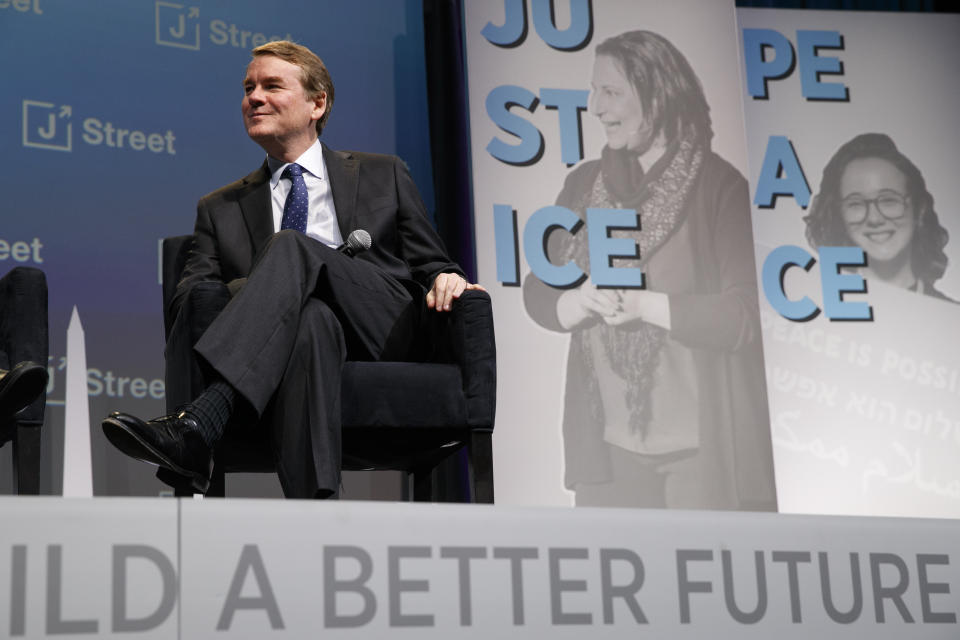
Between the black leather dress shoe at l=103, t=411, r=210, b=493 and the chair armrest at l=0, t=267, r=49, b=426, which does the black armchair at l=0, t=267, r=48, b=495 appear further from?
the black leather dress shoe at l=103, t=411, r=210, b=493

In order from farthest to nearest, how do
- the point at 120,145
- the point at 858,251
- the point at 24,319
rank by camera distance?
the point at 858,251 → the point at 120,145 → the point at 24,319

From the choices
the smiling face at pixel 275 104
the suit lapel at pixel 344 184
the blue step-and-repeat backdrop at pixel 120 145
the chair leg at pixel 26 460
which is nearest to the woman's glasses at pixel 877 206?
the blue step-and-repeat backdrop at pixel 120 145

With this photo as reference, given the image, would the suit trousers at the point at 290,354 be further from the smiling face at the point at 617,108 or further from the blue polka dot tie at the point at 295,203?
the smiling face at the point at 617,108

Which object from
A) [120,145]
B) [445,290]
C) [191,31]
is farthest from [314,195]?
Result: [191,31]

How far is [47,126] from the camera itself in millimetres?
3834

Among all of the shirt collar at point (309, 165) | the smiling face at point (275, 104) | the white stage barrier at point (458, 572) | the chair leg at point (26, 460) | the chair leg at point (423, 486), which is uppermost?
the smiling face at point (275, 104)

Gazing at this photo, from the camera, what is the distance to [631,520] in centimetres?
170

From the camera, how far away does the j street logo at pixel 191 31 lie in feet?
13.3

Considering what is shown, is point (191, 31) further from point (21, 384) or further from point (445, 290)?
point (21, 384)

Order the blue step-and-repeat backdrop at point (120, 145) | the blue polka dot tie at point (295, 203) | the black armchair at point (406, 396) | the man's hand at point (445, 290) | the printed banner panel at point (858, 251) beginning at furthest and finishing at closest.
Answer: the printed banner panel at point (858, 251), the blue step-and-repeat backdrop at point (120, 145), the blue polka dot tie at point (295, 203), the man's hand at point (445, 290), the black armchair at point (406, 396)

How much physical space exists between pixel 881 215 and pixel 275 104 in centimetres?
270

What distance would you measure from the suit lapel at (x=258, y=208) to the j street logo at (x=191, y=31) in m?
1.32

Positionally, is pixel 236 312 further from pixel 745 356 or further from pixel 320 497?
pixel 745 356

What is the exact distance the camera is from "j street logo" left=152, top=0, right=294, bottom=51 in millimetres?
4059
